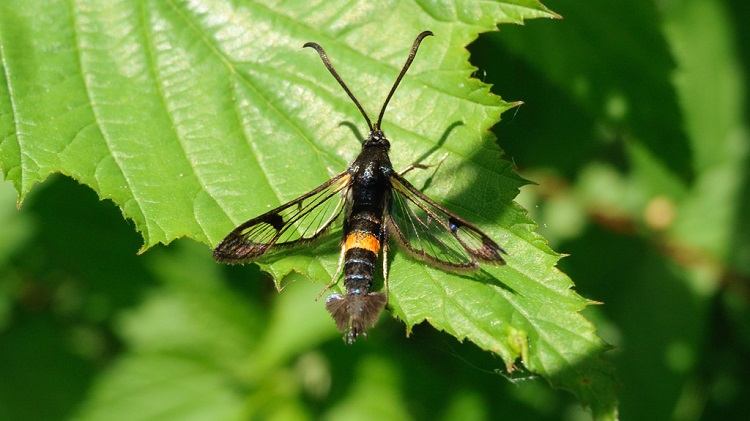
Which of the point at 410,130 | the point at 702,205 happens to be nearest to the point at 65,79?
the point at 410,130

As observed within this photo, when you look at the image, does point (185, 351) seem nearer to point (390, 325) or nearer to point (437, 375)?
point (390, 325)

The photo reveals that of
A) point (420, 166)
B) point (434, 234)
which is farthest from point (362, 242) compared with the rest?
point (420, 166)

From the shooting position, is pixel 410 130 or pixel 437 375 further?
pixel 437 375

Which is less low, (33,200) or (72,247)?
(33,200)

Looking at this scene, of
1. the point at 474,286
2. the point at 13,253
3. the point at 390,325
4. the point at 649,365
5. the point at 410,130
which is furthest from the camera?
the point at 13,253

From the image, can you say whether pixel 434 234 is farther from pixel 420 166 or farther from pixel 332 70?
pixel 332 70

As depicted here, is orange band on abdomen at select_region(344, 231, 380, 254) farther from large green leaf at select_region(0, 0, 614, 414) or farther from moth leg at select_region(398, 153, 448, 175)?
moth leg at select_region(398, 153, 448, 175)
